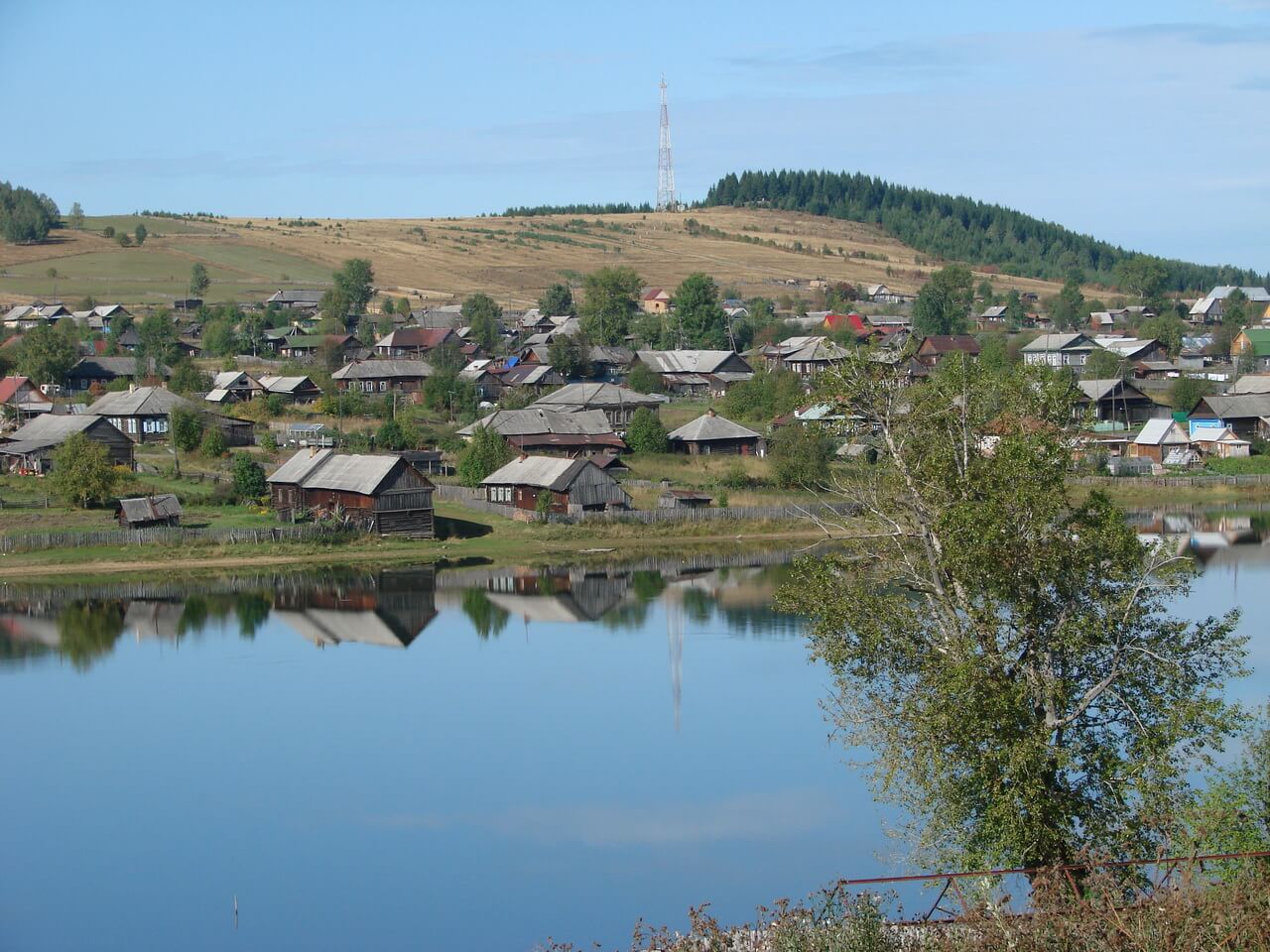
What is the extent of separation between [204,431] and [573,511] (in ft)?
52.8

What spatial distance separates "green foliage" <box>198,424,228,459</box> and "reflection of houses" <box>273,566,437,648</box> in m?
15.1

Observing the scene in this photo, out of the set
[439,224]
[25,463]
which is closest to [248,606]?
[25,463]

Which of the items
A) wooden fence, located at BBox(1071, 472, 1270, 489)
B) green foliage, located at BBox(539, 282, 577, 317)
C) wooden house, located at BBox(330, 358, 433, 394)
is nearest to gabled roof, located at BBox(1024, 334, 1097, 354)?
wooden fence, located at BBox(1071, 472, 1270, 489)

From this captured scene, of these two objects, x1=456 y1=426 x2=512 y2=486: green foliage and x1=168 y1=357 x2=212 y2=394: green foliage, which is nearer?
x1=456 y1=426 x2=512 y2=486: green foliage

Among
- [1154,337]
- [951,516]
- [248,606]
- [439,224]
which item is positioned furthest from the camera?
[439,224]

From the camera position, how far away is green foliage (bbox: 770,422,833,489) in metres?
45.6

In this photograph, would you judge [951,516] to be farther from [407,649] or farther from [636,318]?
[636,318]

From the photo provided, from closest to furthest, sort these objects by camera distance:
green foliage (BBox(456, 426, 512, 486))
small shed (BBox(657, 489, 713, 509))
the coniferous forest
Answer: small shed (BBox(657, 489, 713, 509))
green foliage (BBox(456, 426, 512, 486))
the coniferous forest

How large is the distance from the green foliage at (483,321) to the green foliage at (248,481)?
31.3 meters

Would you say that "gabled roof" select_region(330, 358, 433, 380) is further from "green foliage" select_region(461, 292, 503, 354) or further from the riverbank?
the riverbank

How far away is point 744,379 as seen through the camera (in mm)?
65875

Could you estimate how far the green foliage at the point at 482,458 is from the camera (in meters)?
46.6

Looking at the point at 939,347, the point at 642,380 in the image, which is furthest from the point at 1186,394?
the point at 642,380

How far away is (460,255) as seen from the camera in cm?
11944
